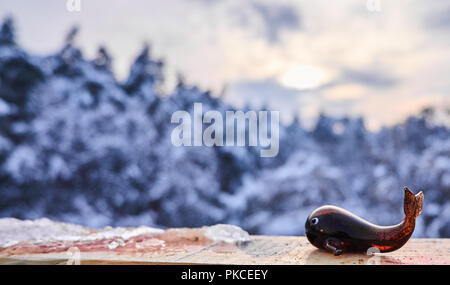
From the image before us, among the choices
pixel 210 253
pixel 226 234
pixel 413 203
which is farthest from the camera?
pixel 226 234

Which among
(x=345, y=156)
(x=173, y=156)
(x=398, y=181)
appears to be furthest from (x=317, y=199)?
(x=173, y=156)

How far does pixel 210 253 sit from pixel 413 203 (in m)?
0.63

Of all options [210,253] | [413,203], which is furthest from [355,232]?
[210,253]

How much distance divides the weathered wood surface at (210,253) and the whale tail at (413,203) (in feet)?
0.45

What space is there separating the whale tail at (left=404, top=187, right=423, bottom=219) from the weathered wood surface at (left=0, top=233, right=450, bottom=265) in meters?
0.14

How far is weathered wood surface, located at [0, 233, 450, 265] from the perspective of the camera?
1.15m

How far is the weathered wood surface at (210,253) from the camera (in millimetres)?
1150

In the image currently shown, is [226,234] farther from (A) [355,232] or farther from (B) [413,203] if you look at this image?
(B) [413,203]

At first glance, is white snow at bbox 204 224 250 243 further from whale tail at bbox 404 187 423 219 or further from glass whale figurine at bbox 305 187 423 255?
whale tail at bbox 404 187 423 219

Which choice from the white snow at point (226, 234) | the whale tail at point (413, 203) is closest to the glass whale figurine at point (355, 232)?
the whale tail at point (413, 203)

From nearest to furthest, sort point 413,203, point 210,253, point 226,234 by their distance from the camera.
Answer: point 413,203 → point 210,253 → point 226,234

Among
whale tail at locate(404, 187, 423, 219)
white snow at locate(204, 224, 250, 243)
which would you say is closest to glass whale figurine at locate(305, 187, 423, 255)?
whale tail at locate(404, 187, 423, 219)

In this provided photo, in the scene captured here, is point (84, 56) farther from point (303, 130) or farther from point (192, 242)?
point (192, 242)

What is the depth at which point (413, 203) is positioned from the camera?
3.80ft
